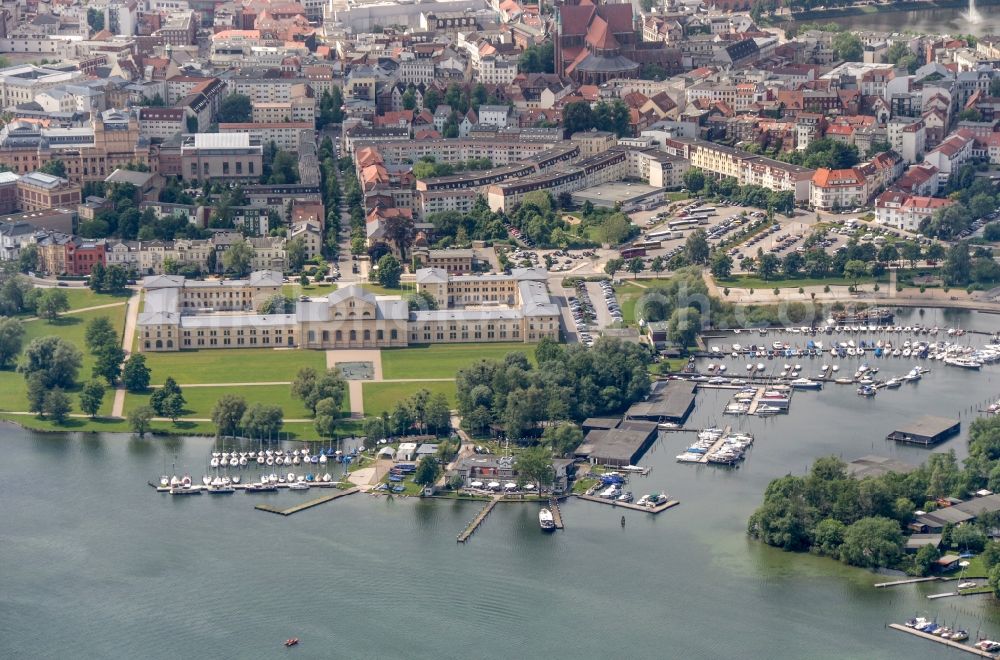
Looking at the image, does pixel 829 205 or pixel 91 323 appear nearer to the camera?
pixel 91 323

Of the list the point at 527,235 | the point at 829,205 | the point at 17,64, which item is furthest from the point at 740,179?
the point at 17,64

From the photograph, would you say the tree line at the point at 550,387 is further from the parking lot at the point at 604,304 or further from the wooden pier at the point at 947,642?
the wooden pier at the point at 947,642

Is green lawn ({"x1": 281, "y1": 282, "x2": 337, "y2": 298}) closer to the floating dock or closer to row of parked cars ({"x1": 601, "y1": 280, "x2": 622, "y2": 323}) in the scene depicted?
row of parked cars ({"x1": 601, "y1": 280, "x2": 622, "y2": 323})

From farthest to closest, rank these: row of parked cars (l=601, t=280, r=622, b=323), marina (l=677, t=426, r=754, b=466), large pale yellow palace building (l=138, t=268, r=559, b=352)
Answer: row of parked cars (l=601, t=280, r=622, b=323) → large pale yellow palace building (l=138, t=268, r=559, b=352) → marina (l=677, t=426, r=754, b=466)

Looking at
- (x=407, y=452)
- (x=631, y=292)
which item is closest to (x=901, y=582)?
(x=407, y=452)

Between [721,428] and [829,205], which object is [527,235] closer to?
[829,205]

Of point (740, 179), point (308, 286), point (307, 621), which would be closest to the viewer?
point (307, 621)

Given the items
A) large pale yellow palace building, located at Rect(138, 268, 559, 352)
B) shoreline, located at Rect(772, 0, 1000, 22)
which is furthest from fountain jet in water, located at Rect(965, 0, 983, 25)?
large pale yellow palace building, located at Rect(138, 268, 559, 352)
